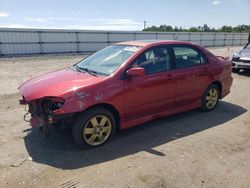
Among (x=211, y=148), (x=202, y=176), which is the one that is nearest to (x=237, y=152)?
(x=211, y=148)

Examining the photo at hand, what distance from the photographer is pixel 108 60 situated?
4.56 metres

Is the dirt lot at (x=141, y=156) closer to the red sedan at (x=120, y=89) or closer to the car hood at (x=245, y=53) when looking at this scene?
the red sedan at (x=120, y=89)

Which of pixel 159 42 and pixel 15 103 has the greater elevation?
pixel 159 42

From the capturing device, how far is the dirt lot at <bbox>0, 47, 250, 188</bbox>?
3180mm

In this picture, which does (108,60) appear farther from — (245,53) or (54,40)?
(54,40)

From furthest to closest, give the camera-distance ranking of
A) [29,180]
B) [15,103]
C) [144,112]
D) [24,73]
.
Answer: [24,73], [15,103], [144,112], [29,180]

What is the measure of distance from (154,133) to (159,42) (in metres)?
1.76

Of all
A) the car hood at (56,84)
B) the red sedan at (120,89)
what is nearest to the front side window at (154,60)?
the red sedan at (120,89)

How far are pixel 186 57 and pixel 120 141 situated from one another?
2.27 m

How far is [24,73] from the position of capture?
10.9 meters

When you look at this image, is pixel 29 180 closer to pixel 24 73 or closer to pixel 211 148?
pixel 211 148

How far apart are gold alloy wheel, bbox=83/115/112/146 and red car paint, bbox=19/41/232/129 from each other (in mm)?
240

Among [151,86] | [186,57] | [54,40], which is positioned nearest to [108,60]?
[151,86]

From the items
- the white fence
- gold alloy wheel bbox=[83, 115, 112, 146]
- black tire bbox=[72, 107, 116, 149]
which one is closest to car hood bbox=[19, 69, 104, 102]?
black tire bbox=[72, 107, 116, 149]
